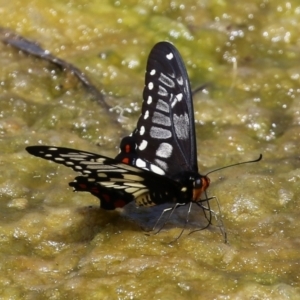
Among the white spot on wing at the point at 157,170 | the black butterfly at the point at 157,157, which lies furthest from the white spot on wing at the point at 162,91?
the white spot on wing at the point at 157,170

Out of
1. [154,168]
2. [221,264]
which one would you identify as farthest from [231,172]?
[221,264]

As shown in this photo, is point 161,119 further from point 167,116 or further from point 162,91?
point 162,91

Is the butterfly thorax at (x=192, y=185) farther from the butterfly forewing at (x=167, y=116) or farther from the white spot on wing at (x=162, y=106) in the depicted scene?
the white spot on wing at (x=162, y=106)

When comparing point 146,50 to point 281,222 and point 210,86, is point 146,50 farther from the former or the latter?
point 281,222

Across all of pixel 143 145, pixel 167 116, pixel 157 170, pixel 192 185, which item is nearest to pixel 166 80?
pixel 167 116

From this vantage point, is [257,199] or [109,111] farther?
[109,111]

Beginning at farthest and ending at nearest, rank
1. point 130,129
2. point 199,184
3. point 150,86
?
point 130,129
point 150,86
point 199,184

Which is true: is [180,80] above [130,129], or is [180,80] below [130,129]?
above

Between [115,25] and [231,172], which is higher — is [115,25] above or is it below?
above
